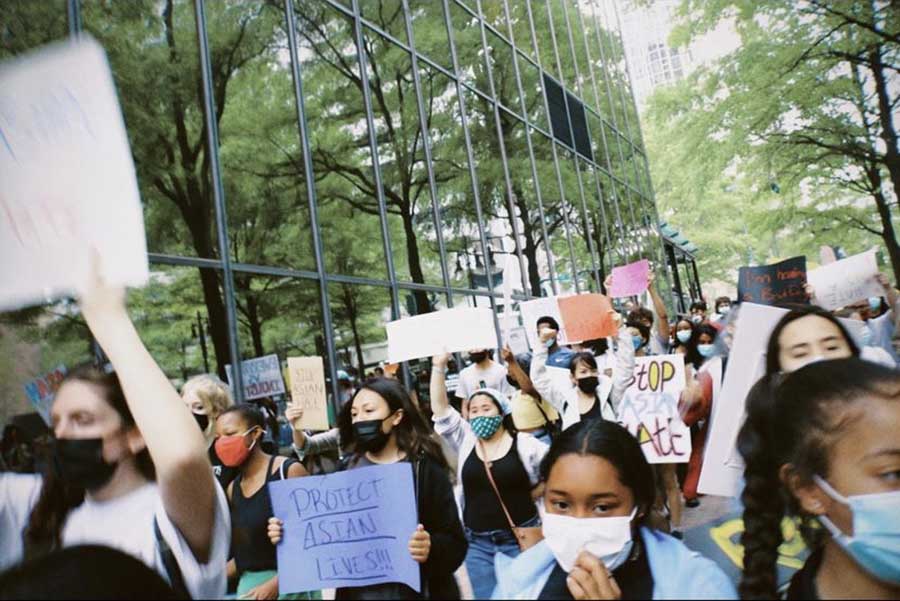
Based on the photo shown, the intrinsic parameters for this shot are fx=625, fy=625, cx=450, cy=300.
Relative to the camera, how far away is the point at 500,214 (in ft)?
39.6

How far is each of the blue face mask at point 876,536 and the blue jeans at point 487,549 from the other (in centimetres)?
205

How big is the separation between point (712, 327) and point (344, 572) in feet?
18.7

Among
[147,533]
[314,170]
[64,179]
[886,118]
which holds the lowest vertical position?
[147,533]

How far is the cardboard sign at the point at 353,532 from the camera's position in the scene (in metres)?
2.21

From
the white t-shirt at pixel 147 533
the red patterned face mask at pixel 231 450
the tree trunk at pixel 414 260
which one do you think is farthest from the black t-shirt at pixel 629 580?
the tree trunk at pixel 414 260

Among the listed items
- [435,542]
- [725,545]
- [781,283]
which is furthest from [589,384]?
[435,542]

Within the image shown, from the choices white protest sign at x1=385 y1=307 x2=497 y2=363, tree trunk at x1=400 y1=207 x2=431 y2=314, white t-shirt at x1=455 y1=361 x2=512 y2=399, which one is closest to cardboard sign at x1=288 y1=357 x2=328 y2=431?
white protest sign at x1=385 y1=307 x2=497 y2=363

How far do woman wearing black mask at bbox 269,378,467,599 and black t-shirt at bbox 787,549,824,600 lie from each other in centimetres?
118

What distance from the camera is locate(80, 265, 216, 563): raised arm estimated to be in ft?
4.30

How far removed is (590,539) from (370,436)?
1.39 meters

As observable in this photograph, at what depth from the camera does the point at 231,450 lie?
289 cm

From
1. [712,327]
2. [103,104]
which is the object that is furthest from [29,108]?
[712,327]

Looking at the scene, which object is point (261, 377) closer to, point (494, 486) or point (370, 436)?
point (494, 486)

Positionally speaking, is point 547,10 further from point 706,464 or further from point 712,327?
point 706,464
